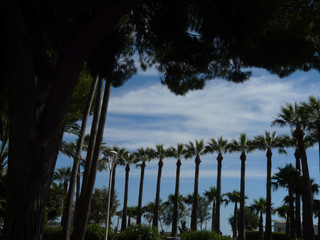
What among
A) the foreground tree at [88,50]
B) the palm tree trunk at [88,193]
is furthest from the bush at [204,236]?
the foreground tree at [88,50]

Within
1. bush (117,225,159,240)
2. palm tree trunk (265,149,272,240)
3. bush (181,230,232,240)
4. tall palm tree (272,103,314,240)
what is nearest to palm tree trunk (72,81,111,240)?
bush (181,230,232,240)

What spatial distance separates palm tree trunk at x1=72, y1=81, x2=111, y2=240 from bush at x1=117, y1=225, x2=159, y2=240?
11872 mm

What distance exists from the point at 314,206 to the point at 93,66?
89.0 ft

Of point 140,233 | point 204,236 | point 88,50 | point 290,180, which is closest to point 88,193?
point 88,50

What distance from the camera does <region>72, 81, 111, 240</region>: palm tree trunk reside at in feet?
38.2

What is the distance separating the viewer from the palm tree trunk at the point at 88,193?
38.2ft

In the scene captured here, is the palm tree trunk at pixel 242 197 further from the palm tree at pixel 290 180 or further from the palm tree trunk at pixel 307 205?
the palm tree trunk at pixel 307 205

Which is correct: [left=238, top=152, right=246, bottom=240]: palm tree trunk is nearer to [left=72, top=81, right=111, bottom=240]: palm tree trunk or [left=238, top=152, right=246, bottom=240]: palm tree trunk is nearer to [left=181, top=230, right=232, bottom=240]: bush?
[left=181, top=230, right=232, bottom=240]: bush

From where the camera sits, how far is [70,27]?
716 cm

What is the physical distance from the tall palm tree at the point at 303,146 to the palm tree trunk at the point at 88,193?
18.2 metres

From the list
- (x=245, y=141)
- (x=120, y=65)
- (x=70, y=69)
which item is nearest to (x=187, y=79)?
(x=120, y=65)

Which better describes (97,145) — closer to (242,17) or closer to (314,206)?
(242,17)

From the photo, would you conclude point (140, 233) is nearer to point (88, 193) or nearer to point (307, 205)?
point (307, 205)

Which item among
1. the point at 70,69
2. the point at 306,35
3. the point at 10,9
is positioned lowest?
the point at 70,69
